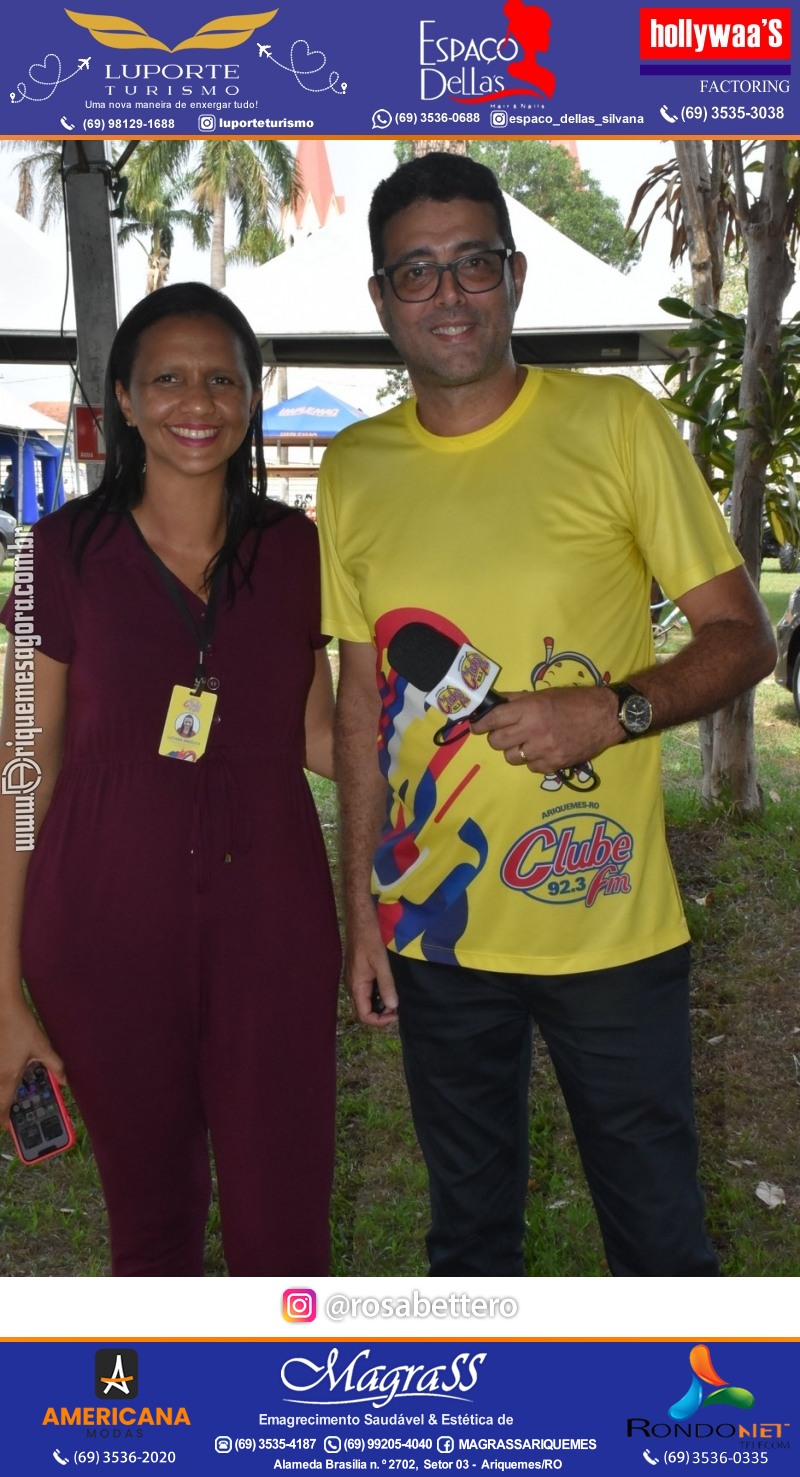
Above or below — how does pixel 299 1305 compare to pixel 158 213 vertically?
below

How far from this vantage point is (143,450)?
2.35 meters

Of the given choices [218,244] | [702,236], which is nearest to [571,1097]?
[702,236]

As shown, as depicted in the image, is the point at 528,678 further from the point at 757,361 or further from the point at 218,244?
the point at 218,244

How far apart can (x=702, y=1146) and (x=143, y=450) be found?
2.71 meters

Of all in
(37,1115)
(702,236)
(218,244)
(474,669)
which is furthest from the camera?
Result: (218,244)

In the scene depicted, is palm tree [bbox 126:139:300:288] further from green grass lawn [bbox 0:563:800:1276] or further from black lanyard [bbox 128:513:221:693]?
green grass lawn [bbox 0:563:800:1276]

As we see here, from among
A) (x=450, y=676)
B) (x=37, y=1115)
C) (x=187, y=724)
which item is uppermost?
(x=450, y=676)

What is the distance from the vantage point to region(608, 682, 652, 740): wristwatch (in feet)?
6.53
